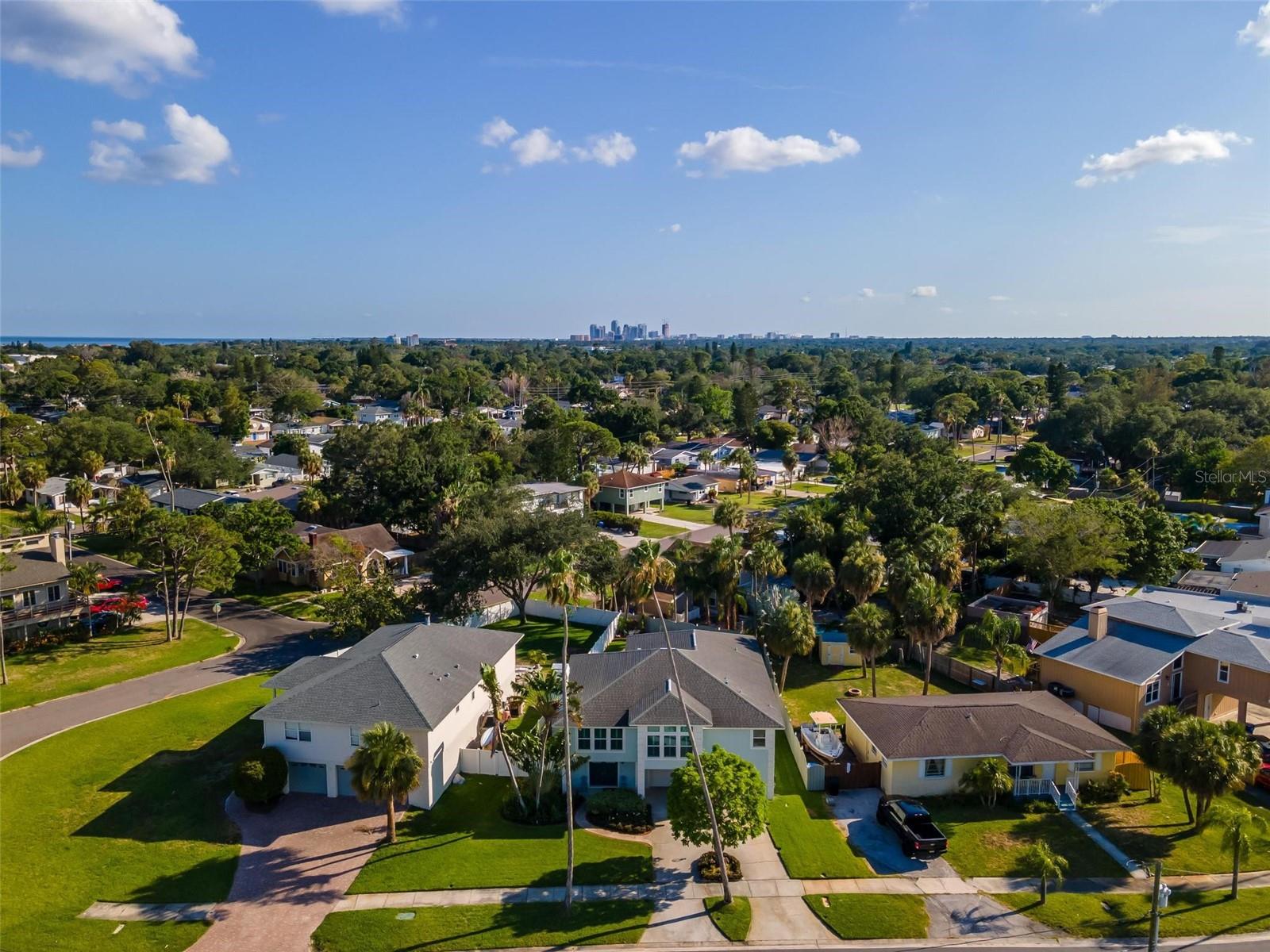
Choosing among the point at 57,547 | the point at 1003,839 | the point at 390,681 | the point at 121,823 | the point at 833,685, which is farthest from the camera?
the point at 57,547

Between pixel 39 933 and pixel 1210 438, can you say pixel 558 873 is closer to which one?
pixel 39 933

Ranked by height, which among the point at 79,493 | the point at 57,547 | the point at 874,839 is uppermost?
the point at 79,493

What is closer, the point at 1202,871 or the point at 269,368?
the point at 1202,871

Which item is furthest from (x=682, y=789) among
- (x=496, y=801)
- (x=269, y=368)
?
(x=269, y=368)

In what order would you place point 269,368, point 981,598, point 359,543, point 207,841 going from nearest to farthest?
point 207,841 < point 981,598 < point 359,543 < point 269,368

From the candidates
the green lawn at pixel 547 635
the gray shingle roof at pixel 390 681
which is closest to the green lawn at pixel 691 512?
the green lawn at pixel 547 635

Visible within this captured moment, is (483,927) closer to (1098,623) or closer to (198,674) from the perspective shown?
(198,674)

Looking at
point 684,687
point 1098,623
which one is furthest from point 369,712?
point 1098,623
